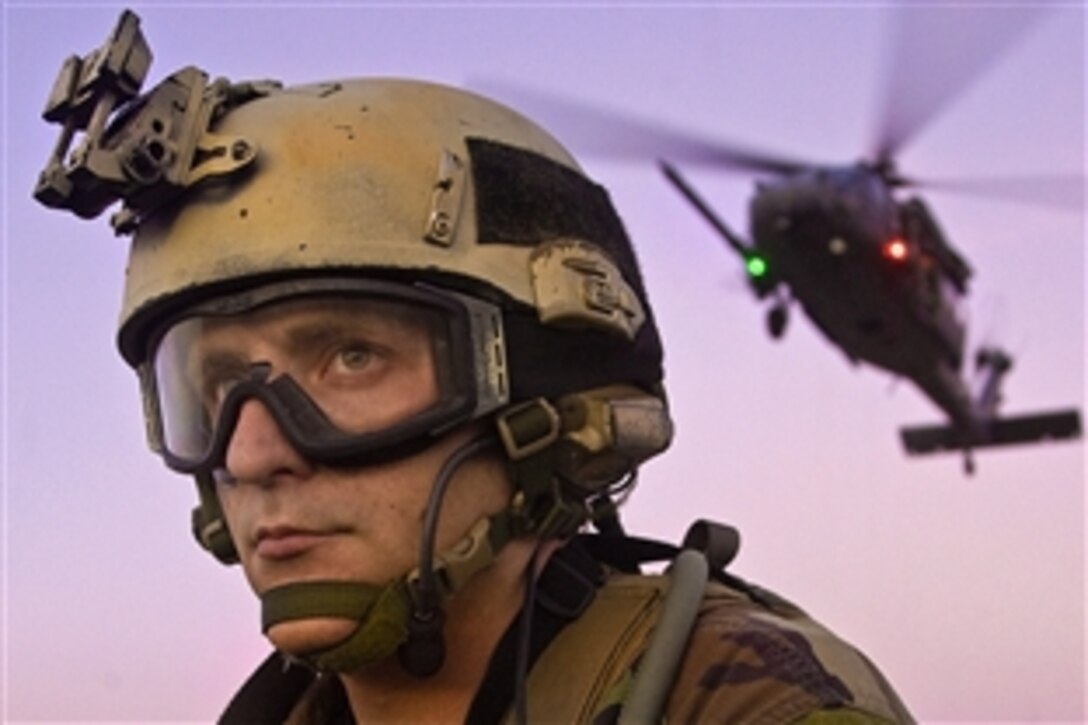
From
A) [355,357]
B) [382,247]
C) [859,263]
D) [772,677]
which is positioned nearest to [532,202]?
[382,247]

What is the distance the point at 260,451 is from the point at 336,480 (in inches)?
6.9

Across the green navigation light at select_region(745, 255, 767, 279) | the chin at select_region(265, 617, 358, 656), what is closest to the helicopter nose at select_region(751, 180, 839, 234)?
the green navigation light at select_region(745, 255, 767, 279)

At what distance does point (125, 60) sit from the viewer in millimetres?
3754

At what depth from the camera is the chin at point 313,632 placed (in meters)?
3.24

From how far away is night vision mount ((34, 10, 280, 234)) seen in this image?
3.64 m

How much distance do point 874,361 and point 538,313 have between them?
22.3 meters

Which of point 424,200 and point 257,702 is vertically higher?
point 424,200

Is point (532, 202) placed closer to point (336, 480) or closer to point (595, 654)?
point (336, 480)

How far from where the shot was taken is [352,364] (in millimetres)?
3426

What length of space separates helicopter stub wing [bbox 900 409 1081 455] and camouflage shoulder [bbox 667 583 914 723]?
2969 cm

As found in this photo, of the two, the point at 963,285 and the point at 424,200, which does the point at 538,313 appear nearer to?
the point at 424,200

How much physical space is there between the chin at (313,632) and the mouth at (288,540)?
0.46ft

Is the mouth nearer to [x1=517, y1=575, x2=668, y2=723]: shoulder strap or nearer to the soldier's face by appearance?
the soldier's face

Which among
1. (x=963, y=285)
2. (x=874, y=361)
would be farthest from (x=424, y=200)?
(x=963, y=285)
